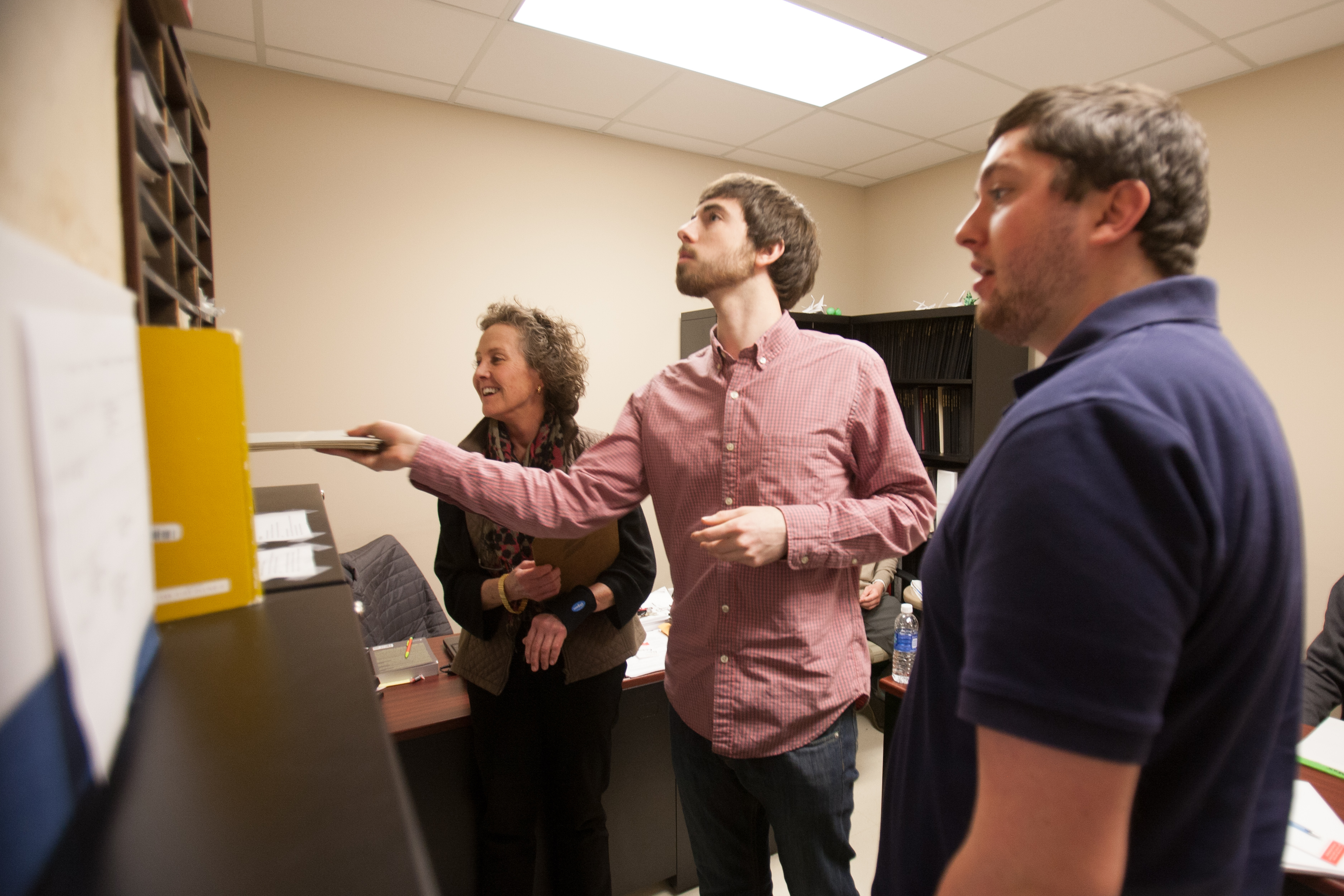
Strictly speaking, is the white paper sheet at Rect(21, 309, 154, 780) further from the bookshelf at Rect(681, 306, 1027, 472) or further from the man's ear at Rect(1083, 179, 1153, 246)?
the bookshelf at Rect(681, 306, 1027, 472)

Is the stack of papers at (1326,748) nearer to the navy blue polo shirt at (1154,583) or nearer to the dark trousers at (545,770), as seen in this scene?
the navy blue polo shirt at (1154,583)

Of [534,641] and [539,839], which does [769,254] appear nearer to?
[534,641]

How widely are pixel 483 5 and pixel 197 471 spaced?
2422 millimetres

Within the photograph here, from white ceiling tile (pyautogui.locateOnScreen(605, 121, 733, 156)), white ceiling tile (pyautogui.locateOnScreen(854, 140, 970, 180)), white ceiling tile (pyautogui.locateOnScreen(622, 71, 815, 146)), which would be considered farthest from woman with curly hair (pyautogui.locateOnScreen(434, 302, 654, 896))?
white ceiling tile (pyautogui.locateOnScreen(854, 140, 970, 180))

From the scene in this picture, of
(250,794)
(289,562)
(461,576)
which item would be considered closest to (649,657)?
(461,576)

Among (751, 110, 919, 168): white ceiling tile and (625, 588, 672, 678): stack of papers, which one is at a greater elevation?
(751, 110, 919, 168): white ceiling tile

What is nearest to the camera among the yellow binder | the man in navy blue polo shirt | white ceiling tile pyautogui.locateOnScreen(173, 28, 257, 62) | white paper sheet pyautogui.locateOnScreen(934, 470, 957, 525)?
the yellow binder

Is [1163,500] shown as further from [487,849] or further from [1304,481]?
[1304,481]

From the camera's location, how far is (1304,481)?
9.25ft

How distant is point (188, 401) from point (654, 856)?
2.11 meters

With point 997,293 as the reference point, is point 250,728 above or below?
below

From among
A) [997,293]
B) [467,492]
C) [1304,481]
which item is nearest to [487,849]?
[467,492]

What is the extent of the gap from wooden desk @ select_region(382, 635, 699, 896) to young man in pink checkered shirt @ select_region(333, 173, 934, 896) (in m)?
0.61

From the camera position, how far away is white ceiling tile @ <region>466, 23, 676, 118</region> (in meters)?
2.61
